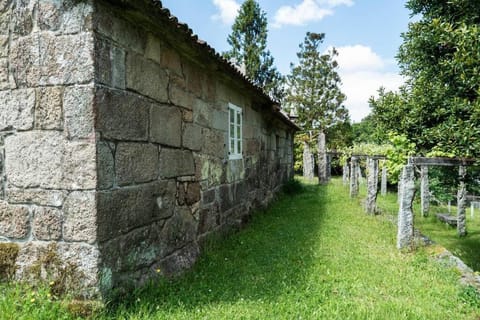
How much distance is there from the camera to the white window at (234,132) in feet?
19.3

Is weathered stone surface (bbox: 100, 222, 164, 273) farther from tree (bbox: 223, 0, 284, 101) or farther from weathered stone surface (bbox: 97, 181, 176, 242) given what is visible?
tree (bbox: 223, 0, 284, 101)

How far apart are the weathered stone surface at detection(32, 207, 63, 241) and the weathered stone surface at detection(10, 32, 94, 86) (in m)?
1.04

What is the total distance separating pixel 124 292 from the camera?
2.89 m

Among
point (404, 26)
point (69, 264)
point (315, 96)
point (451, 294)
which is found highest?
point (315, 96)

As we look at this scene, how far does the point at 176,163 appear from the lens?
3.86 metres

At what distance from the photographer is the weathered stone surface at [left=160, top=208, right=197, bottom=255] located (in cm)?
361

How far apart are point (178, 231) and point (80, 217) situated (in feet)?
4.57

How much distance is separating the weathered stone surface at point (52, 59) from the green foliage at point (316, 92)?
26.2m

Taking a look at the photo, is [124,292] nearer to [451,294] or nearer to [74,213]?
[74,213]

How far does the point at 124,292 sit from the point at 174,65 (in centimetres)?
241

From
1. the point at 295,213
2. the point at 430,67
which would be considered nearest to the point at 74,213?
the point at 430,67

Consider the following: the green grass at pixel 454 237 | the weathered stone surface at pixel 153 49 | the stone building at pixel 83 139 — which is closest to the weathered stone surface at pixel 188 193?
the stone building at pixel 83 139

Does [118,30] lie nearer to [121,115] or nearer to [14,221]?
[121,115]

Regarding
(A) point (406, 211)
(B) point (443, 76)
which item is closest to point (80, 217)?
(B) point (443, 76)
